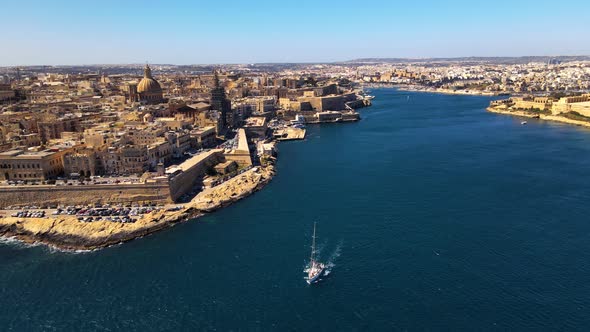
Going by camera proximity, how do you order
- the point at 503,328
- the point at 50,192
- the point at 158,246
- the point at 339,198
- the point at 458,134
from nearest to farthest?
the point at 503,328
the point at 158,246
the point at 50,192
the point at 339,198
the point at 458,134

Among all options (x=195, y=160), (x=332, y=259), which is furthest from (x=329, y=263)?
(x=195, y=160)

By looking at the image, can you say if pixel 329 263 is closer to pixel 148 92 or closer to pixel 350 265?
pixel 350 265

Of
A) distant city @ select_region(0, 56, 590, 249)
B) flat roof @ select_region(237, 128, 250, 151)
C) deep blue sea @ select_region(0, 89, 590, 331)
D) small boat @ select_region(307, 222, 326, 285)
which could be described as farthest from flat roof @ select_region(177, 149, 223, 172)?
small boat @ select_region(307, 222, 326, 285)

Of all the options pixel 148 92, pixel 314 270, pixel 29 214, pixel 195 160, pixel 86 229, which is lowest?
pixel 314 270

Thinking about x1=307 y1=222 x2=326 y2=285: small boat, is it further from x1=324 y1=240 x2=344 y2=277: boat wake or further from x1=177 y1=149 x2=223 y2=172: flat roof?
x1=177 y1=149 x2=223 y2=172: flat roof

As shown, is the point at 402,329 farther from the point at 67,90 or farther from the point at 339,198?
the point at 67,90

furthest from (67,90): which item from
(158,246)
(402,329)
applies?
(402,329)

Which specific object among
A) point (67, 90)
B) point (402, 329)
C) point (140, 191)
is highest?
point (67, 90)

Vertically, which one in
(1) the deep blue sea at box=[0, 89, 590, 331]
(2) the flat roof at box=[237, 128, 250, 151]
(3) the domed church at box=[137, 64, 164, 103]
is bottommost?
(1) the deep blue sea at box=[0, 89, 590, 331]
